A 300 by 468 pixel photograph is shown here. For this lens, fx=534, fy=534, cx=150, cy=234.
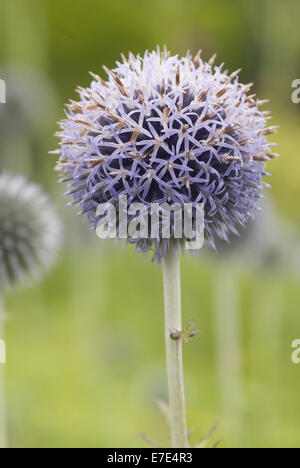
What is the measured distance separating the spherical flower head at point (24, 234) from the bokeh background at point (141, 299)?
0.60 feet

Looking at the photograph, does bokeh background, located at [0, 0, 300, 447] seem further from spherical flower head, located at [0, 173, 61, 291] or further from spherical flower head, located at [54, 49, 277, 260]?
spherical flower head, located at [54, 49, 277, 260]

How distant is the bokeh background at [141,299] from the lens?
284 cm

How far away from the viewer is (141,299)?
5109mm

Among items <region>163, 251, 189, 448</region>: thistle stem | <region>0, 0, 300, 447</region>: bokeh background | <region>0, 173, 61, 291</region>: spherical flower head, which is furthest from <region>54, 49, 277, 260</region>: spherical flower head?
<region>0, 173, 61, 291</region>: spherical flower head

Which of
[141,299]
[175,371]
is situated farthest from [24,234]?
→ [141,299]

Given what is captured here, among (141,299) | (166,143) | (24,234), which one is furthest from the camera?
(141,299)

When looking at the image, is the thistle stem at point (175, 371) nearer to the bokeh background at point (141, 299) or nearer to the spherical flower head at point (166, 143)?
the spherical flower head at point (166, 143)

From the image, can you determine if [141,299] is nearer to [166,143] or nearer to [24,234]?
[24,234]

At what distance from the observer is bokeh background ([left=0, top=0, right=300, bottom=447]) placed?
2836 millimetres

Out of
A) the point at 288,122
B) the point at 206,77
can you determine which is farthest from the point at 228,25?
the point at 206,77

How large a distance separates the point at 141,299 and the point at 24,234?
3264 mm

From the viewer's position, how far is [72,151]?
3.51ft

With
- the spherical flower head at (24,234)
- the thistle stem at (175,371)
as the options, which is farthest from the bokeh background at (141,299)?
the thistle stem at (175,371)

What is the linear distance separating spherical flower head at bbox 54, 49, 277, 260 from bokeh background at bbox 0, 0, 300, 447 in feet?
2.42
